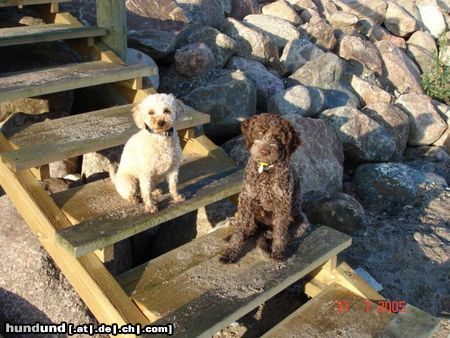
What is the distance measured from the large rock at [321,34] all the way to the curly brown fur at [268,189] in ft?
17.5

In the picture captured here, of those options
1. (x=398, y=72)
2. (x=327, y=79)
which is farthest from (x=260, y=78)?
(x=398, y=72)

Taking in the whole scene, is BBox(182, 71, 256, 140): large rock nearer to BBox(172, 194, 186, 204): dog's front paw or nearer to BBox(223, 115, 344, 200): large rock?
BBox(223, 115, 344, 200): large rock

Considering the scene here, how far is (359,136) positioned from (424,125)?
1.80 metres

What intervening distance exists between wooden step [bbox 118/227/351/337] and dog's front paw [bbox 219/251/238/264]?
4 cm

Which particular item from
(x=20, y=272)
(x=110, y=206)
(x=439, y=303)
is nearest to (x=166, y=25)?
(x=110, y=206)

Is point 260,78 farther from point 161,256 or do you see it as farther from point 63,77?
point 161,256

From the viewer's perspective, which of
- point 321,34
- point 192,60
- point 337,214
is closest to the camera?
point 337,214

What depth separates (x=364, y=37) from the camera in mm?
9367

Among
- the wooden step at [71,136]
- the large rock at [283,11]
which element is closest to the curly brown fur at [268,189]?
the wooden step at [71,136]

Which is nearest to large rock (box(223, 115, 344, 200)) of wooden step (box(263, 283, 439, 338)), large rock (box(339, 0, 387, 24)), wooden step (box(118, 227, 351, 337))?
wooden step (box(118, 227, 351, 337))

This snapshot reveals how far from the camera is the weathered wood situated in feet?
15.0

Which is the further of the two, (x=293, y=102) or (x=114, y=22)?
(x=293, y=102)

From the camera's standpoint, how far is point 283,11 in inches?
337

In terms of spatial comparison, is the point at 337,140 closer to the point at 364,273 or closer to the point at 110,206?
the point at 364,273
